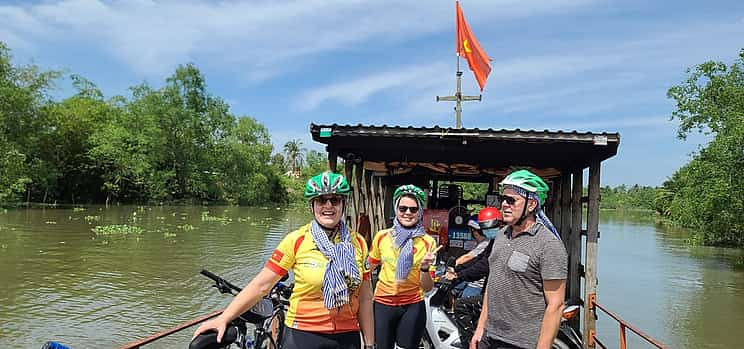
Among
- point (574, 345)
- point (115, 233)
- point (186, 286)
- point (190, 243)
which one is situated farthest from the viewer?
point (115, 233)

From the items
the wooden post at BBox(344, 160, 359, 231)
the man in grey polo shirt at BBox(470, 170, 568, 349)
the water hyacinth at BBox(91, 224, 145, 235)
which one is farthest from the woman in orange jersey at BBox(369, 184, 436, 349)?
the water hyacinth at BBox(91, 224, 145, 235)

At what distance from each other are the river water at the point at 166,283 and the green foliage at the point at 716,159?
221 centimetres

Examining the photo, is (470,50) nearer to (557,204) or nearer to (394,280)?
(557,204)

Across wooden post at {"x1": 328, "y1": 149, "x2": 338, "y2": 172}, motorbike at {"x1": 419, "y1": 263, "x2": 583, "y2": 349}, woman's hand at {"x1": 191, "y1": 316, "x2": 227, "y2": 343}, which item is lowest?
motorbike at {"x1": 419, "y1": 263, "x2": 583, "y2": 349}

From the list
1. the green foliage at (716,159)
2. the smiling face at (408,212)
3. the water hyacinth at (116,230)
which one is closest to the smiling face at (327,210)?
the smiling face at (408,212)

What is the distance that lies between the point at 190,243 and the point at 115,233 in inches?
155

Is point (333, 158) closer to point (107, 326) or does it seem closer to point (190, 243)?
point (107, 326)

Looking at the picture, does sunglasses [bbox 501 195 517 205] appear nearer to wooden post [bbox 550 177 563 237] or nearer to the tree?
wooden post [bbox 550 177 563 237]

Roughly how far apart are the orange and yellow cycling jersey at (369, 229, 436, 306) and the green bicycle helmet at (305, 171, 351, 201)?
4.43ft

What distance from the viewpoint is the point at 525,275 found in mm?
2748

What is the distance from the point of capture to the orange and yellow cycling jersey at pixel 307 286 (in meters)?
2.72

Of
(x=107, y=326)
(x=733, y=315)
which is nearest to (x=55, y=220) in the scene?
(x=107, y=326)

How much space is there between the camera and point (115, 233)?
25.0 meters

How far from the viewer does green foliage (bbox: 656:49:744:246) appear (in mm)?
18234
